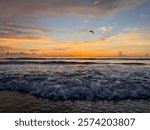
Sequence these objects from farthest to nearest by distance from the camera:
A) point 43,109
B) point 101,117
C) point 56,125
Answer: point 43,109 < point 101,117 < point 56,125

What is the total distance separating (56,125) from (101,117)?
1105 millimetres

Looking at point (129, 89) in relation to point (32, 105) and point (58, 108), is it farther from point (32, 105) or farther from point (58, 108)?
point (32, 105)

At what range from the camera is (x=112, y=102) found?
6.98 metres

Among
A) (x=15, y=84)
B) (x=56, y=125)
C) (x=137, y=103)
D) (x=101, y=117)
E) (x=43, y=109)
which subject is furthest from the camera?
(x=15, y=84)

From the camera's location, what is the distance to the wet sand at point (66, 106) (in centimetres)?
623

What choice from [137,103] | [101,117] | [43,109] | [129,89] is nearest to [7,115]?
[43,109]

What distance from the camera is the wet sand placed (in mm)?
6227

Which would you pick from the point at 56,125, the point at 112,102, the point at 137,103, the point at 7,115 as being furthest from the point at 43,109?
the point at 137,103

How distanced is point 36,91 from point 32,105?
156cm

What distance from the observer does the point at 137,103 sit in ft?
22.5

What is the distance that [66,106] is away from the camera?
6.54 m

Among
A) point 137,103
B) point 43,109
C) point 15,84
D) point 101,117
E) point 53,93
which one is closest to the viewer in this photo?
point 101,117

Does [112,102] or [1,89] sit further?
Answer: [1,89]

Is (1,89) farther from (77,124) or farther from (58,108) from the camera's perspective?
(77,124)
